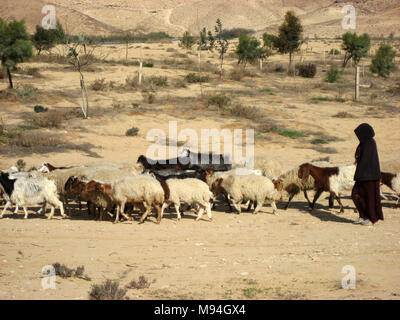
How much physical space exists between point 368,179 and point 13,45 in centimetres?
2230

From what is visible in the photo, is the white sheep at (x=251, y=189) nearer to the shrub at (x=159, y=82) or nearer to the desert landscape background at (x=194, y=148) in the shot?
the desert landscape background at (x=194, y=148)

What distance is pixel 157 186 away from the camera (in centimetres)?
1017

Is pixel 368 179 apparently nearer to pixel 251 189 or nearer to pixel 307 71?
pixel 251 189

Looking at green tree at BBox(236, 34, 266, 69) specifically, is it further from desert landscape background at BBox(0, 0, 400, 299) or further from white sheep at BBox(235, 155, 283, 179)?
white sheep at BBox(235, 155, 283, 179)

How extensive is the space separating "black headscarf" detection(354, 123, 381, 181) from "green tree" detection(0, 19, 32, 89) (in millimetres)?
21111

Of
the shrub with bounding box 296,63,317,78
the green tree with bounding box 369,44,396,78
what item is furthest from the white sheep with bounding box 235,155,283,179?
the green tree with bounding box 369,44,396,78

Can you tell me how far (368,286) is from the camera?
259 inches

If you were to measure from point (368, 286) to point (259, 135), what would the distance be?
Result: 47.4 feet

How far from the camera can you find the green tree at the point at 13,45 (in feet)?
88.3

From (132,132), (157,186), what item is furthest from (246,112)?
(157,186)

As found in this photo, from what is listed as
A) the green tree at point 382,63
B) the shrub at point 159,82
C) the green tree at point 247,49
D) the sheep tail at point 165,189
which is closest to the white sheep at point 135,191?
the sheep tail at point 165,189

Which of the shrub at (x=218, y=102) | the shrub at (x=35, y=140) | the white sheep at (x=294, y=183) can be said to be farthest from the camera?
the shrub at (x=218, y=102)

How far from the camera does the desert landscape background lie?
22.7ft
